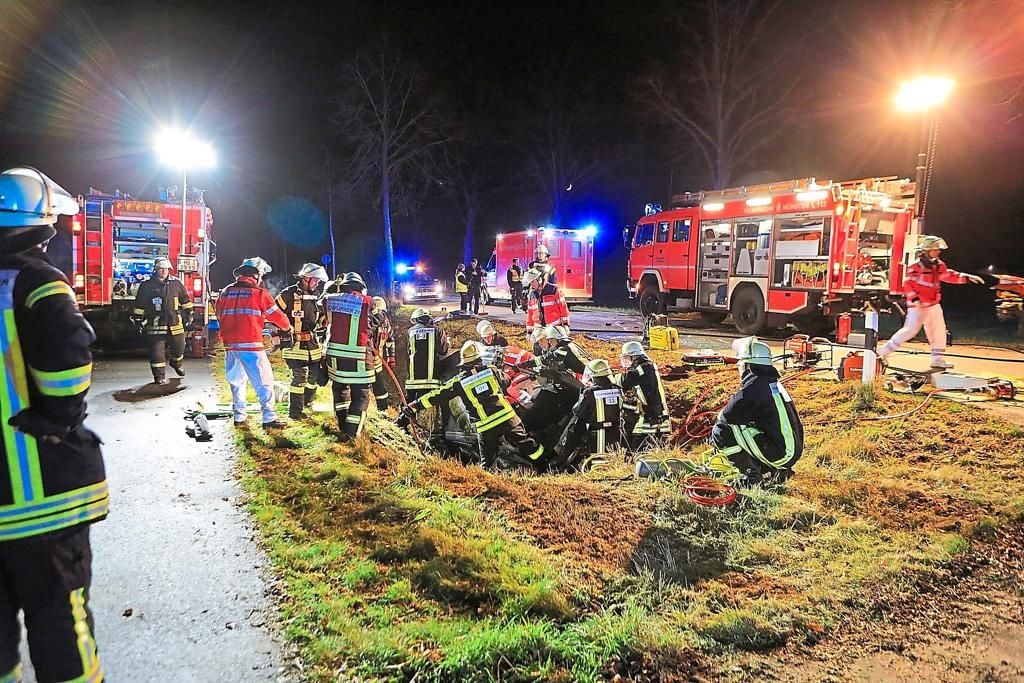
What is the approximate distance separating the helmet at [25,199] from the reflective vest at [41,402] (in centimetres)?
14

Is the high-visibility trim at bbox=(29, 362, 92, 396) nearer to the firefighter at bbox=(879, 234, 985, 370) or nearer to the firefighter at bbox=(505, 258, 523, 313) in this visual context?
the firefighter at bbox=(879, 234, 985, 370)

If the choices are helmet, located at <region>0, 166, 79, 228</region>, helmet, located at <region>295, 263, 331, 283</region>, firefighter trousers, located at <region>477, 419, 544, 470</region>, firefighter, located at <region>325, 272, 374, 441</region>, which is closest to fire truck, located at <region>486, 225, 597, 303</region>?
helmet, located at <region>295, 263, 331, 283</region>

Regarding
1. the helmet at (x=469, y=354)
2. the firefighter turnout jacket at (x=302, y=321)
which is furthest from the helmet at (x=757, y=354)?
the firefighter turnout jacket at (x=302, y=321)

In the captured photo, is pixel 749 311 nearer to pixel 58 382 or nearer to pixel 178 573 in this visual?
pixel 178 573

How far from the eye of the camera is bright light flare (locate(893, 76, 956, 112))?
880 centimetres

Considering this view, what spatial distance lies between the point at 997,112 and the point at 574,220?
22.0 m

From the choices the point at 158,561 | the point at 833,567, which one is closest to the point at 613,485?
the point at 833,567

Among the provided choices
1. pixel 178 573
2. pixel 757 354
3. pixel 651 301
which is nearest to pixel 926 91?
pixel 757 354

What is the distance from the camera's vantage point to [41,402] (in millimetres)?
2166

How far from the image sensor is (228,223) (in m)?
40.4

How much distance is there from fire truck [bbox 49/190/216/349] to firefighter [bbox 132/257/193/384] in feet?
8.56

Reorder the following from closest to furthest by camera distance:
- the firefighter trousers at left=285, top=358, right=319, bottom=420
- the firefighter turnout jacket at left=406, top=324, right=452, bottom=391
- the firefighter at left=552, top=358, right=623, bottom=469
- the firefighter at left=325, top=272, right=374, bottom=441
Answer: the firefighter at left=325, top=272, right=374, bottom=441, the firefighter at left=552, top=358, right=623, bottom=469, the firefighter turnout jacket at left=406, top=324, right=452, bottom=391, the firefighter trousers at left=285, top=358, right=319, bottom=420

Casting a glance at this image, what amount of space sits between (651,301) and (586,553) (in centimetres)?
1352

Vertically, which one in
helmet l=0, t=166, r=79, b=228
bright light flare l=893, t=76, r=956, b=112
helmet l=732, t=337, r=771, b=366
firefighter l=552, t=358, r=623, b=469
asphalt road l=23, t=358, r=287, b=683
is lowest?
asphalt road l=23, t=358, r=287, b=683
